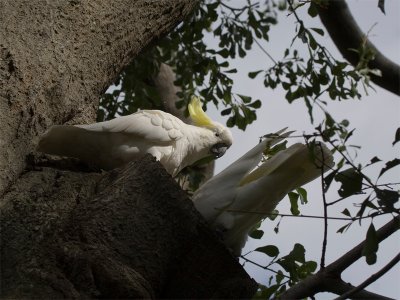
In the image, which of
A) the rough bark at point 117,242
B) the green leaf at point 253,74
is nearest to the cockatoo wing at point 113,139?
the rough bark at point 117,242

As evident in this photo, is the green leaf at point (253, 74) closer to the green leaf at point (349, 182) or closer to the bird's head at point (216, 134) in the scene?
the bird's head at point (216, 134)

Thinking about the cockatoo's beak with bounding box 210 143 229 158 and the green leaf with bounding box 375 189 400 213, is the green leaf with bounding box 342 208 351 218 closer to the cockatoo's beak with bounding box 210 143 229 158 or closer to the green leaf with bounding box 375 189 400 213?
the green leaf with bounding box 375 189 400 213

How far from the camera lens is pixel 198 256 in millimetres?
1758

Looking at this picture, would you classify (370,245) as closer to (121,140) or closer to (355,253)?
(355,253)

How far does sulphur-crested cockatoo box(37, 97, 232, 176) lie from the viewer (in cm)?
211

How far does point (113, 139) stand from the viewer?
89.2 inches

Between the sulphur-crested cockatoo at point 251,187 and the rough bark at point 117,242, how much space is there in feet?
0.68

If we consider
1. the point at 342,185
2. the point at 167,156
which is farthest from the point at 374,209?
the point at 167,156

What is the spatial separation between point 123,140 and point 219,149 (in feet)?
2.50

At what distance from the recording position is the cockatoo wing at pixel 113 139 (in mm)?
2127

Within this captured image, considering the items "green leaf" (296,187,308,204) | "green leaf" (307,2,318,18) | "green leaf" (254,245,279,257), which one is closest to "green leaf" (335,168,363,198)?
"green leaf" (254,245,279,257)

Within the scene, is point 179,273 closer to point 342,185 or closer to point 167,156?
point 342,185

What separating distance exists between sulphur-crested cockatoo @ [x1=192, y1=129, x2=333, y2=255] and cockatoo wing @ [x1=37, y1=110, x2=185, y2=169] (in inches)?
14.0

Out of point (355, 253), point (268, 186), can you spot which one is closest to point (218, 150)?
point (268, 186)
